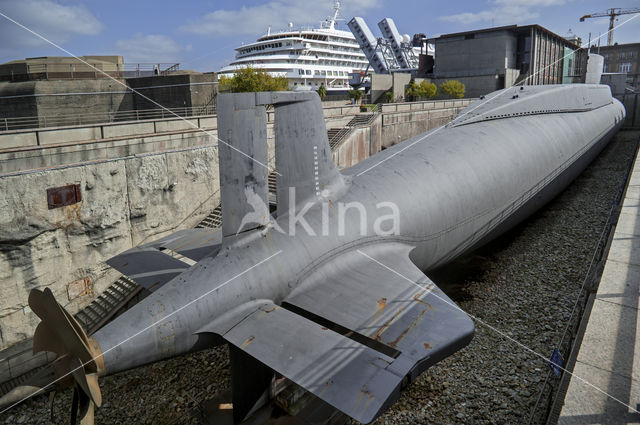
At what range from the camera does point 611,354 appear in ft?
25.8

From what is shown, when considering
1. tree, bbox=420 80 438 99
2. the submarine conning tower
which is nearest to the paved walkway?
the submarine conning tower

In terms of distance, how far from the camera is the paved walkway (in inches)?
260

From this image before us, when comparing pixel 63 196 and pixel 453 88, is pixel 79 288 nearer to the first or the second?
pixel 63 196

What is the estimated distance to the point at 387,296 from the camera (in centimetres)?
805

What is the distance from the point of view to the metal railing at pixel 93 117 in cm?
2175

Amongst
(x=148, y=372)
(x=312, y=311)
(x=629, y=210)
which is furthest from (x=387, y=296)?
(x=629, y=210)

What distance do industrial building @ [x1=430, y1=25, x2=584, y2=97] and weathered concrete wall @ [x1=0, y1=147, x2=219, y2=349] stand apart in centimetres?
6279

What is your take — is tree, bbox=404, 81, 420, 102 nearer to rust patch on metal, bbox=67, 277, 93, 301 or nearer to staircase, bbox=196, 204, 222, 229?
staircase, bbox=196, 204, 222, 229

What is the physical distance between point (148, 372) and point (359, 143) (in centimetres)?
1902

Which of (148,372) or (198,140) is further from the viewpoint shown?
(198,140)

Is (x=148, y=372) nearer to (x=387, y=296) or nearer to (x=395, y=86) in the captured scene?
(x=387, y=296)

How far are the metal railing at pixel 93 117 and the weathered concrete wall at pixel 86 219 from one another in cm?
415

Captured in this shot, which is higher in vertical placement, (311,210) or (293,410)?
(311,210)

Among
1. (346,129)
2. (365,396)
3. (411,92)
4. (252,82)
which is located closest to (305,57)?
(411,92)
